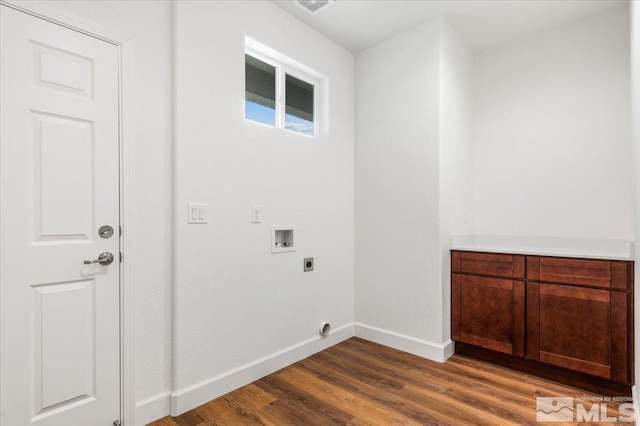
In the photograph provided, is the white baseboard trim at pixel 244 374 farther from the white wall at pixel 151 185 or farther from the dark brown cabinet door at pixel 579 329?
the dark brown cabinet door at pixel 579 329

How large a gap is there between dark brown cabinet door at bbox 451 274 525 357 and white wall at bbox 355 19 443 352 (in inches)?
8.1

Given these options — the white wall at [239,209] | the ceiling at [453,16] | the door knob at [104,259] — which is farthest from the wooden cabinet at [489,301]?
the door knob at [104,259]

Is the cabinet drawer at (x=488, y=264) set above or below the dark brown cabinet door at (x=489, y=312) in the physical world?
above

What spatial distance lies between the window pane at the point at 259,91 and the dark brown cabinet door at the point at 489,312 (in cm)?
214

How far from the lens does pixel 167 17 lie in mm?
2033

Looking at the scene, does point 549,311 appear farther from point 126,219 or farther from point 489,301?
point 126,219

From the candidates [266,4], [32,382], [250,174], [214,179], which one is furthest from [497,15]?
[32,382]

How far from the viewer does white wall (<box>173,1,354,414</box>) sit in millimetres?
2068

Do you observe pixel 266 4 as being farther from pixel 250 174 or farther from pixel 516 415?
pixel 516 415

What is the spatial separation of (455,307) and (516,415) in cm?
97

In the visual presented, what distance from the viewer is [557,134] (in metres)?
2.99

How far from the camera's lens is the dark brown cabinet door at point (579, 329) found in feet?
7.09

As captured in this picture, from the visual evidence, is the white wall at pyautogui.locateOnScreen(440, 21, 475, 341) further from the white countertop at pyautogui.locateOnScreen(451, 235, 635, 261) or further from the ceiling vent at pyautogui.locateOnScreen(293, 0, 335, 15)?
the ceiling vent at pyautogui.locateOnScreen(293, 0, 335, 15)

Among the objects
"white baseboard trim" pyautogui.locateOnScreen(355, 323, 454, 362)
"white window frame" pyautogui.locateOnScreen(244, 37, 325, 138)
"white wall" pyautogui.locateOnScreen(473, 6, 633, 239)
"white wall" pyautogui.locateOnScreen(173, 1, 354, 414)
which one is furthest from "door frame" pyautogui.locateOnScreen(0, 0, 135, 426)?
"white wall" pyautogui.locateOnScreen(473, 6, 633, 239)
